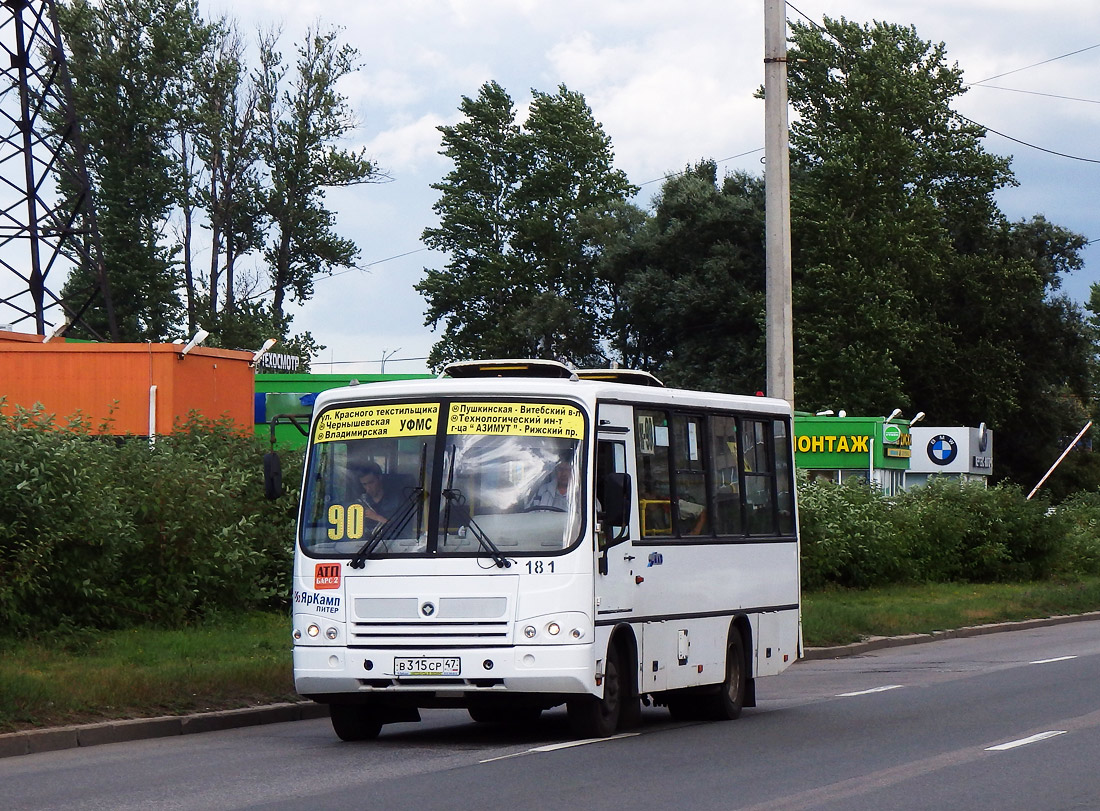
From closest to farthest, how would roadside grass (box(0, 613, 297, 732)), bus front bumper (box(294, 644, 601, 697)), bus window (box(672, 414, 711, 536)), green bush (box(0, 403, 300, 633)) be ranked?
1. bus front bumper (box(294, 644, 601, 697))
2. roadside grass (box(0, 613, 297, 732))
3. bus window (box(672, 414, 711, 536))
4. green bush (box(0, 403, 300, 633))

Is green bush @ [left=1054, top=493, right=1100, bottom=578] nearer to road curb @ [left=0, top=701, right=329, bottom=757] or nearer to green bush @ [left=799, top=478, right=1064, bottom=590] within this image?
green bush @ [left=799, top=478, right=1064, bottom=590]

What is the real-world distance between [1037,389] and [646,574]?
59555 mm

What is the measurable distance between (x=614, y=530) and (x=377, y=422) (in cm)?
195

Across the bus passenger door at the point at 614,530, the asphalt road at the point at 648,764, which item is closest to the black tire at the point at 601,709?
the asphalt road at the point at 648,764

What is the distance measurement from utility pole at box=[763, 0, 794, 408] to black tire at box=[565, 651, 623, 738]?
9573 mm

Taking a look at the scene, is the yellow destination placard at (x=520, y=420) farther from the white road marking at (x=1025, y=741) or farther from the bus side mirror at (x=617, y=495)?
the white road marking at (x=1025, y=741)

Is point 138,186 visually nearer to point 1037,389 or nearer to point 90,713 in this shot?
point 1037,389

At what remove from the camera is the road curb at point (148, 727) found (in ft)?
41.3

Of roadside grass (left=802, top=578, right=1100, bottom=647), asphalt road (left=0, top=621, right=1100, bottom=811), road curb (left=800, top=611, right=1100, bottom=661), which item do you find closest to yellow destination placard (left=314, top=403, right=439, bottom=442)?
asphalt road (left=0, top=621, right=1100, bottom=811)

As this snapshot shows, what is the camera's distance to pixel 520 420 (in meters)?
13.0

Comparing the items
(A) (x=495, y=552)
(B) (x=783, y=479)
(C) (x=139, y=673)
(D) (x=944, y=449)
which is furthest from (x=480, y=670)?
(D) (x=944, y=449)

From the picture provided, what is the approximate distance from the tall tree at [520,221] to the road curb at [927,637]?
Result: 128ft

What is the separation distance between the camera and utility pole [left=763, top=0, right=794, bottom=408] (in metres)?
22.3

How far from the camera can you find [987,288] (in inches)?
2606
